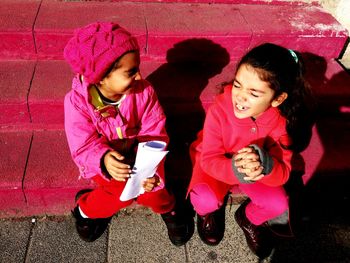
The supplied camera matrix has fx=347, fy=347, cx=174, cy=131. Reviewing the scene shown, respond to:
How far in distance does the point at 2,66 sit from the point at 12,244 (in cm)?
145

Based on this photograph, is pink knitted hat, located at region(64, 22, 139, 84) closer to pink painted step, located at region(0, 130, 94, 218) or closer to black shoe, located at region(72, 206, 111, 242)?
pink painted step, located at region(0, 130, 94, 218)

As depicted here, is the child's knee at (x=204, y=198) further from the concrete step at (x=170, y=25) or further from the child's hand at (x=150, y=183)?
the concrete step at (x=170, y=25)

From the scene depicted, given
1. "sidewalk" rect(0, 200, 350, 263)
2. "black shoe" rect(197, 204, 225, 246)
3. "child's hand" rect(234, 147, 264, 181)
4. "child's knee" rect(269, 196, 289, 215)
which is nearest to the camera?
"child's hand" rect(234, 147, 264, 181)

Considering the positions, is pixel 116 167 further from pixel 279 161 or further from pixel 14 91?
pixel 14 91

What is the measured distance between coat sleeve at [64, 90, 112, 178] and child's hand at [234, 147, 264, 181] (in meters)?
0.81

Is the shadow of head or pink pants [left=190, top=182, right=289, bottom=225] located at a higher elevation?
the shadow of head

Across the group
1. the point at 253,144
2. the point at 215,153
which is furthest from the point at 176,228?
the point at 253,144

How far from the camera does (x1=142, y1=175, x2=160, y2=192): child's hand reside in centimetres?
219


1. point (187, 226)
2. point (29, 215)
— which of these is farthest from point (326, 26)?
point (29, 215)

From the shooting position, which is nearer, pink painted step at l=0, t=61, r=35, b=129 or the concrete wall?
pink painted step at l=0, t=61, r=35, b=129

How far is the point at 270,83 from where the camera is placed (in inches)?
79.0

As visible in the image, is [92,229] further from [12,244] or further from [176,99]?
[176,99]

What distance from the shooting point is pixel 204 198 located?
245cm

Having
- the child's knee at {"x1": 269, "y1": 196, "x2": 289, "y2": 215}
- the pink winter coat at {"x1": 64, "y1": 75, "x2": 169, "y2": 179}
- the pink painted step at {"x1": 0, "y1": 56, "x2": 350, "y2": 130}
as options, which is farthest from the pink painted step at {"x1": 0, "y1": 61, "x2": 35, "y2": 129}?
the child's knee at {"x1": 269, "y1": 196, "x2": 289, "y2": 215}
